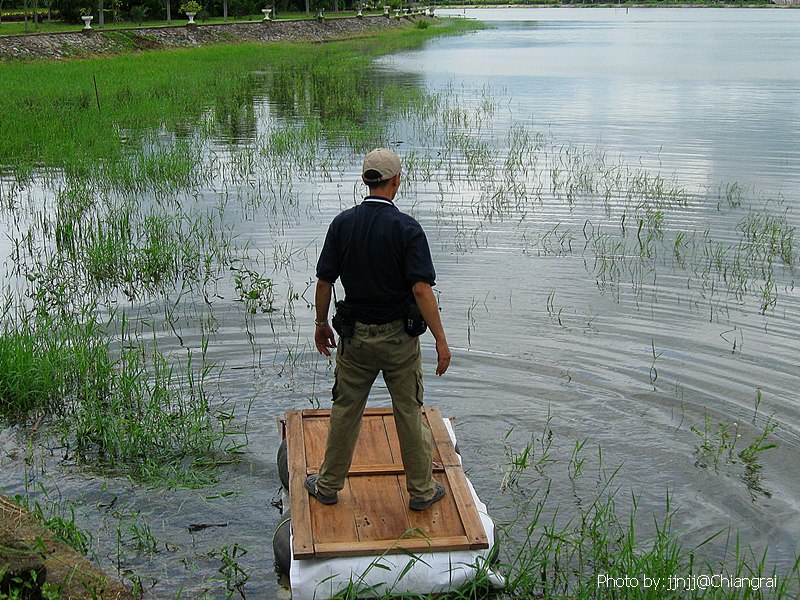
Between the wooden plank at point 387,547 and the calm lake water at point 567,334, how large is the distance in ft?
1.74

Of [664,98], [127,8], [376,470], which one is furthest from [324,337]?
[127,8]

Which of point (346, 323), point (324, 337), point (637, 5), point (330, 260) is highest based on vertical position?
point (637, 5)

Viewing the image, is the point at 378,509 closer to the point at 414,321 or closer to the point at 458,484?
the point at 458,484

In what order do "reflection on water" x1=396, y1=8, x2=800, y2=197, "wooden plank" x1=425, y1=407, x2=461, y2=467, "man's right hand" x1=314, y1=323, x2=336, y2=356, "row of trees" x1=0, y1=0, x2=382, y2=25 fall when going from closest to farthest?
"man's right hand" x1=314, y1=323, x2=336, y2=356
"wooden plank" x1=425, y1=407, x2=461, y2=467
"reflection on water" x1=396, y1=8, x2=800, y2=197
"row of trees" x1=0, y1=0, x2=382, y2=25

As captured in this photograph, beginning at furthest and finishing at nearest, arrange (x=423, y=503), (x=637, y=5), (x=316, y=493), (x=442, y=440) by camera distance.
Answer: (x=637, y=5), (x=442, y=440), (x=316, y=493), (x=423, y=503)

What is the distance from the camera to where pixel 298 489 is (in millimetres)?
4828

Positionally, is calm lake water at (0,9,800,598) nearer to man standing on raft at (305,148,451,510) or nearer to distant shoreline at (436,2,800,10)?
man standing on raft at (305,148,451,510)

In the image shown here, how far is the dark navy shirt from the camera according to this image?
4375mm

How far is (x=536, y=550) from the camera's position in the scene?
182 inches

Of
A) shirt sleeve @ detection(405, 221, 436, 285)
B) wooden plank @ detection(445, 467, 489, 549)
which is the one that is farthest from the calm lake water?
Result: shirt sleeve @ detection(405, 221, 436, 285)

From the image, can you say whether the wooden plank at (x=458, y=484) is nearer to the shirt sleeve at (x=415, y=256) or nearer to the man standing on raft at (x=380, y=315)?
the man standing on raft at (x=380, y=315)

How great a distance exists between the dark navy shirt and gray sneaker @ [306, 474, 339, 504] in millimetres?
929

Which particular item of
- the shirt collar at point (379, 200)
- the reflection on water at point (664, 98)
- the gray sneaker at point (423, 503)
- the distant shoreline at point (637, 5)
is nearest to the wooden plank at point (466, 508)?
the gray sneaker at point (423, 503)

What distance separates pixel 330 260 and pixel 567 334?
4.15 meters
